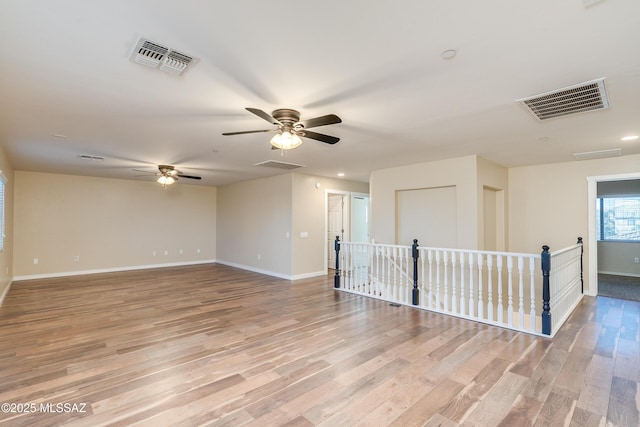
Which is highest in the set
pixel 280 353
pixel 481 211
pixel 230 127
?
pixel 230 127

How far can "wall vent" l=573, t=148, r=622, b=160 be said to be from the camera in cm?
489

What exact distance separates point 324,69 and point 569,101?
2390 mm

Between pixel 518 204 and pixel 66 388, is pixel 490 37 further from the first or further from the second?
pixel 518 204

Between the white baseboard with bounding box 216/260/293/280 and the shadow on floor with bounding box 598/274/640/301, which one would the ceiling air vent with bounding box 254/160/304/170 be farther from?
the shadow on floor with bounding box 598/274/640/301

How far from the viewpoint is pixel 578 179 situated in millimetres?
5734

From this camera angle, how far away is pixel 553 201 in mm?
5984

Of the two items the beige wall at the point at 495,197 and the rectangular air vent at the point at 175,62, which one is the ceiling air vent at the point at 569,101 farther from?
the rectangular air vent at the point at 175,62

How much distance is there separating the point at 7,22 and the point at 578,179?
25.6ft

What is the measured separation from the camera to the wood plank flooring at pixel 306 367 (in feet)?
7.22

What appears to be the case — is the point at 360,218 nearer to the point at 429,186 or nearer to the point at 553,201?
the point at 429,186

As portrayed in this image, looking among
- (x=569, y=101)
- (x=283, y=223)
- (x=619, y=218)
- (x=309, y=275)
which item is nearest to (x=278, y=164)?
(x=283, y=223)

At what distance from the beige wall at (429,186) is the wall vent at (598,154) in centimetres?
181

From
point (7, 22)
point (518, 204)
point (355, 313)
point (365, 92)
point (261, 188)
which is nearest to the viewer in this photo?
point (7, 22)

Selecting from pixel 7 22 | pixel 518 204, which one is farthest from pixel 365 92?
pixel 518 204
